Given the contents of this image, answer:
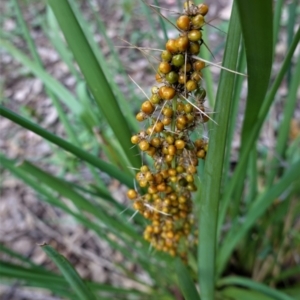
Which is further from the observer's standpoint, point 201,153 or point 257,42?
point 201,153

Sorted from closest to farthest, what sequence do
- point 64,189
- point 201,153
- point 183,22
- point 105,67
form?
1. point 183,22
2. point 201,153
3. point 64,189
4. point 105,67

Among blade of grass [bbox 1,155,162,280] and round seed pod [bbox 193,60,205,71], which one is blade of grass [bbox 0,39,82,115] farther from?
round seed pod [bbox 193,60,205,71]

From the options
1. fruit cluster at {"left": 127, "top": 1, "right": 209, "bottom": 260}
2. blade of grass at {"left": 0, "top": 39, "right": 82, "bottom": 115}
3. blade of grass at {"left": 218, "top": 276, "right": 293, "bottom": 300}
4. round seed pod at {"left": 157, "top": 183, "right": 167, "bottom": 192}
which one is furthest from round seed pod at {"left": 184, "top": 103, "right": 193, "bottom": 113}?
blade of grass at {"left": 0, "top": 39, "right": 82, "bottom": 115}

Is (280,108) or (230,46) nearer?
(230,46)

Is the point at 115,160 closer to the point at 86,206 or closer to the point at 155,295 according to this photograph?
the point at 86,206

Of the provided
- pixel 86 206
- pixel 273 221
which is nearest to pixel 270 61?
pixel 86 206

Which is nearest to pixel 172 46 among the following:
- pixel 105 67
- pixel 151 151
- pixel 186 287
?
pixel 151 151

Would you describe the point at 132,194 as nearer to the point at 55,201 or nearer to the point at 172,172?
the point at 172,172
